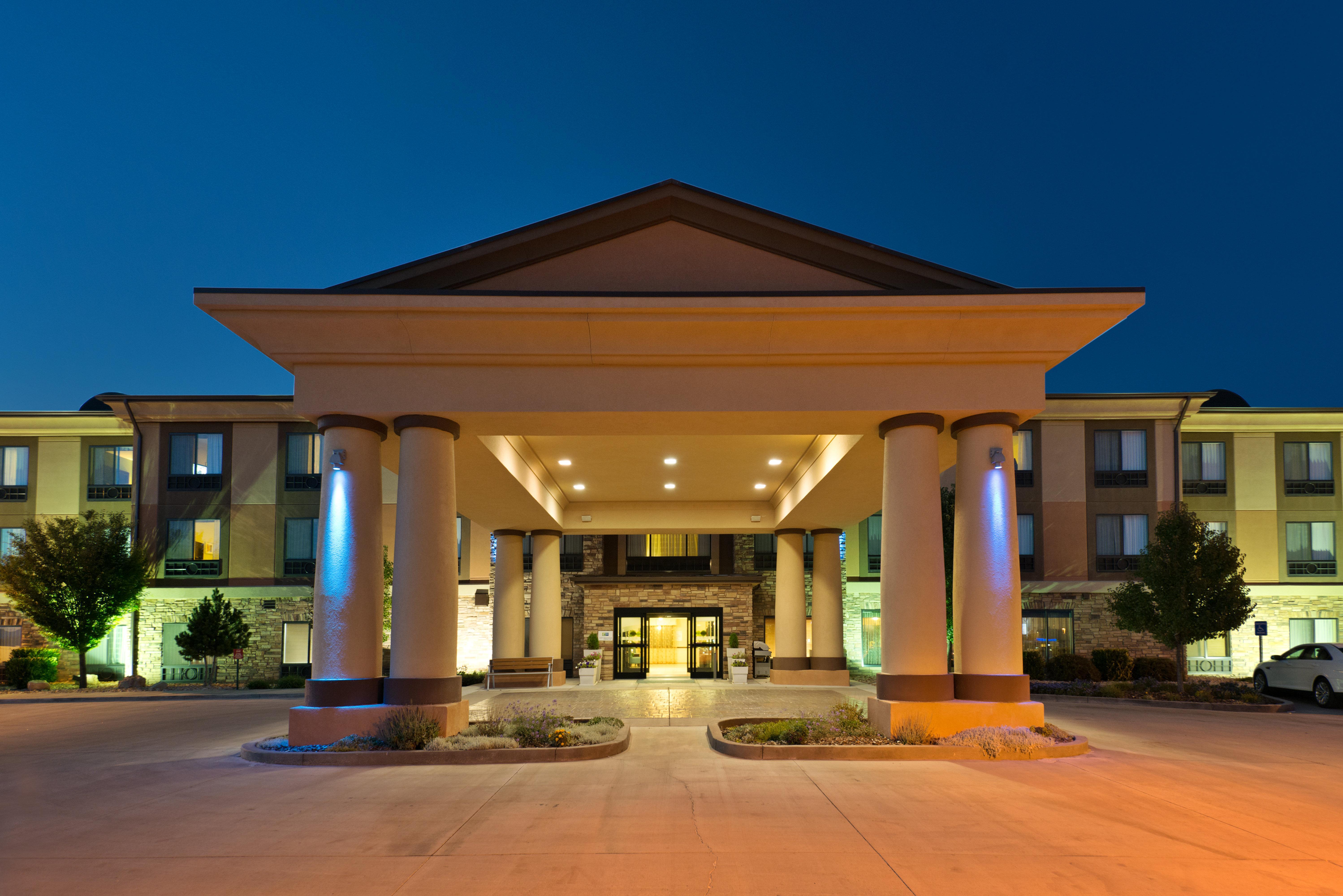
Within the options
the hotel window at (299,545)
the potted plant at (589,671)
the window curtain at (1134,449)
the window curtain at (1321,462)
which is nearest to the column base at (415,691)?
the potted plant at (589,671)

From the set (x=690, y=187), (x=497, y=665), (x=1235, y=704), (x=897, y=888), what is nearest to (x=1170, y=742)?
(x=1235, y=704)

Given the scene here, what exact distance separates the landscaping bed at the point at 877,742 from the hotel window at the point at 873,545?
67.6 feet

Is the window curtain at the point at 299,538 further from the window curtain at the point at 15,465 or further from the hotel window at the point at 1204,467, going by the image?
the hotel window at the point at 1204,467

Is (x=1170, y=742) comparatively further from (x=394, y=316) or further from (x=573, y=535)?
(x=573, y=535)

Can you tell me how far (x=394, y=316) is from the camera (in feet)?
41.7

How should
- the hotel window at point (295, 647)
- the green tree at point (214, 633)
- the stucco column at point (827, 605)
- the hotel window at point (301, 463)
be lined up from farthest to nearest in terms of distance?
the hotel window at point (301, 463)
the hotel window at point (295, 647)
the green tree at point (214, 633)
the stucco column at point (827, 605)

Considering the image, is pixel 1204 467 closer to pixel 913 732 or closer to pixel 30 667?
pixel 913 732

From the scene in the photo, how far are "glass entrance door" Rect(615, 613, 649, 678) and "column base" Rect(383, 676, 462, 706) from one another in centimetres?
1670

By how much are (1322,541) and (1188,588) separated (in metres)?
13.4

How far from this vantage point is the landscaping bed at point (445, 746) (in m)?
11.9

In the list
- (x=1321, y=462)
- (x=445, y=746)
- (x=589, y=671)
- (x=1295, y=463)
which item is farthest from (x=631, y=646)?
(x=1321, y=462)

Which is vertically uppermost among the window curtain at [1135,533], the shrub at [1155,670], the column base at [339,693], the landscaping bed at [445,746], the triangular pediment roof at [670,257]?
the triangular pediment roof at [670,257]

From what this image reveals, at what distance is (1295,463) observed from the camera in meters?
31.5

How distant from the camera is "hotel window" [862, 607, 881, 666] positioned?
1359 inches
